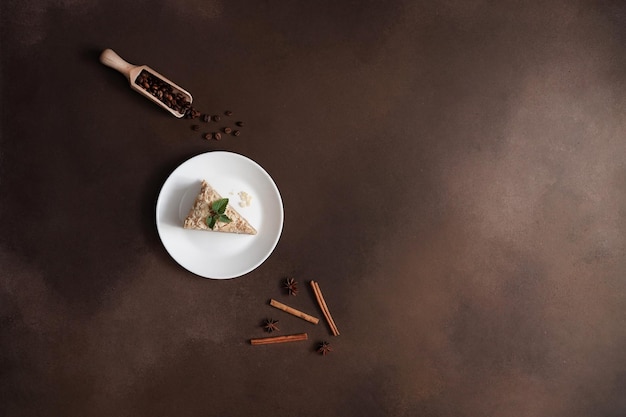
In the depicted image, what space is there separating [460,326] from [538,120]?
1.37 metres

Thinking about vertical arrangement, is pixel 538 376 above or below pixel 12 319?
above

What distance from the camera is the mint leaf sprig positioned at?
2.69 metres

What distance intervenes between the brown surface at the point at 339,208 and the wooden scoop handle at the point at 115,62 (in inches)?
3.7

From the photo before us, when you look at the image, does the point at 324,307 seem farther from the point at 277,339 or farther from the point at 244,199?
the point at 244,199

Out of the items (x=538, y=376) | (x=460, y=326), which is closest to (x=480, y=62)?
(x=460, y=326)

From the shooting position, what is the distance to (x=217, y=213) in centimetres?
269

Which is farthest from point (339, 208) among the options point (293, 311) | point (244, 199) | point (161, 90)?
point (161, 90)

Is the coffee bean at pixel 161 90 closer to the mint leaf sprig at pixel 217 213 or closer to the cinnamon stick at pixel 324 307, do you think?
the mint leaf sprig at pixel 217 213

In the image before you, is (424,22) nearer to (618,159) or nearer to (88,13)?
(618,159)

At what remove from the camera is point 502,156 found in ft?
10.0

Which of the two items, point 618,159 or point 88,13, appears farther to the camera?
point 618,159

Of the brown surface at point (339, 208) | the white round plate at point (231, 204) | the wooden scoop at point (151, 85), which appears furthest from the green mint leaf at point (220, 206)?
the wooden scoop at point (151, 85)

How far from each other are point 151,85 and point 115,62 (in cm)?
24

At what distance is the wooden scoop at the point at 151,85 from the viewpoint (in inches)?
109
